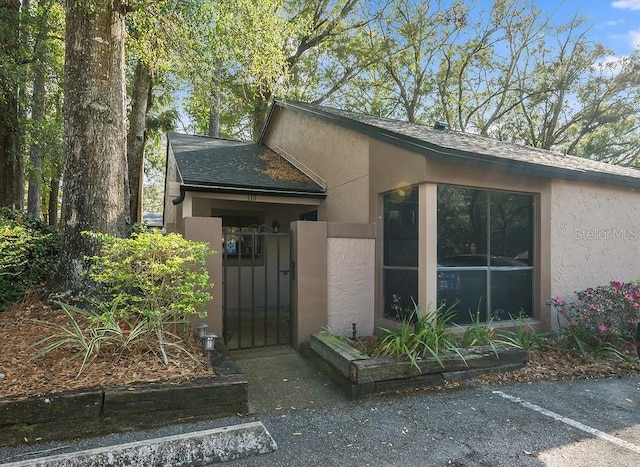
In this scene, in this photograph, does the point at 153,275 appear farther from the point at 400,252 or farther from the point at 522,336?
the point at 522,336

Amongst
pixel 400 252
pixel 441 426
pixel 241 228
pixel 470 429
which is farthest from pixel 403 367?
pixel 241 228

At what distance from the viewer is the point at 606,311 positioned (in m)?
5.86

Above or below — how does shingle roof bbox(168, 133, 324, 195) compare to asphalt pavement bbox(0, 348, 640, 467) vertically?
above

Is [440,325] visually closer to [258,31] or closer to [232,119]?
[258,31]

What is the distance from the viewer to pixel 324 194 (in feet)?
27.0

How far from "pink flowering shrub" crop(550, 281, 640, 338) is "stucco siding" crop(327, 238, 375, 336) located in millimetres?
2913

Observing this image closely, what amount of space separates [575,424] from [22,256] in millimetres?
7093

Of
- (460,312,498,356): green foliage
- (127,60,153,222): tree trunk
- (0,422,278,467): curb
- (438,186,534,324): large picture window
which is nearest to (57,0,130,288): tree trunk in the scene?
(0,422,278,467): curb

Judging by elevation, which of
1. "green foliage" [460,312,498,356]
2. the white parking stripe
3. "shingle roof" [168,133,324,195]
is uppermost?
"shingle roof" [168,133,324,195]

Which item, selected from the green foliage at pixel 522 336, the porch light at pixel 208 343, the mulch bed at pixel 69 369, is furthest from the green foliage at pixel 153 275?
the green foliage at pixel 522 336

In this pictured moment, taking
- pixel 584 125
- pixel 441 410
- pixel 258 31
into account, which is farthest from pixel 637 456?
pixel 584 125

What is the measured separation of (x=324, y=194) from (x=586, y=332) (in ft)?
16.7

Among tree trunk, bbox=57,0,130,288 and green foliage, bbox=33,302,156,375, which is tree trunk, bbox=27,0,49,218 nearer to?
tree trunk, bbox=57,0,130,288

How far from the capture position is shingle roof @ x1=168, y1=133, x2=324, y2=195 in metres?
7.53
